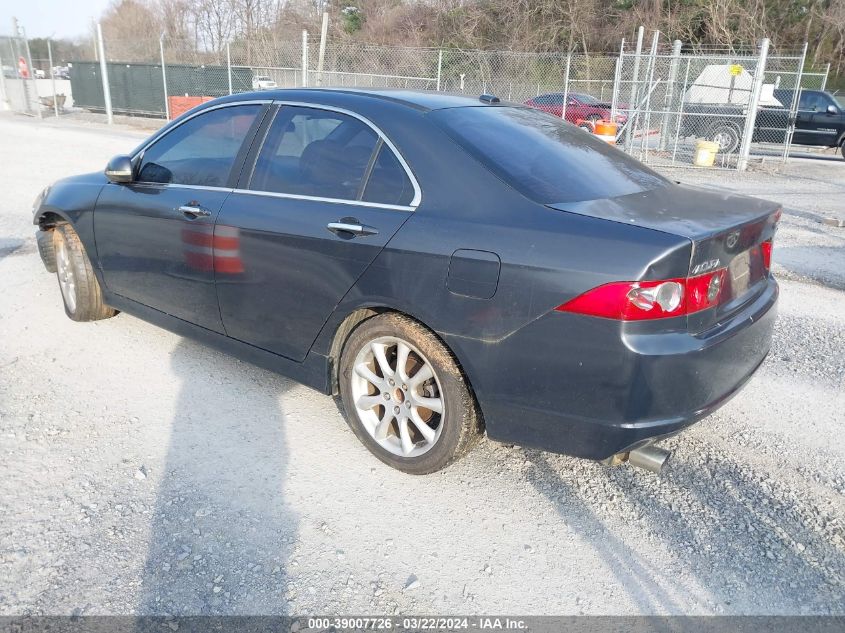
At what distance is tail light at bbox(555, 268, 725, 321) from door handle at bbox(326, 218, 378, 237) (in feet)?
3.22

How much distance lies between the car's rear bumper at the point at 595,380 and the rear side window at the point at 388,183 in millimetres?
735

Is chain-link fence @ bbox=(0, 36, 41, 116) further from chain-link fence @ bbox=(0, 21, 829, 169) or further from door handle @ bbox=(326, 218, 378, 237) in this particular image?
door handle @ bbox=(326, 218, 378, 237)

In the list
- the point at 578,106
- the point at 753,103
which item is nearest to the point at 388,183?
the point at 753,103

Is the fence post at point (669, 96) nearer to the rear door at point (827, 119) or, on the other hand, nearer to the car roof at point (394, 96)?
the rear door at point (827, 119)

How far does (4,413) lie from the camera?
371 cm

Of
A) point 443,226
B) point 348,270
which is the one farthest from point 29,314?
point 443,226

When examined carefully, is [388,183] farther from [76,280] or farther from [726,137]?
[726,137]

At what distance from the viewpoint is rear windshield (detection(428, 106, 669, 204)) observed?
118 inches

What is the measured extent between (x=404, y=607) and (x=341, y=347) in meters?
1.33

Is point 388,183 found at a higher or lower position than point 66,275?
higher

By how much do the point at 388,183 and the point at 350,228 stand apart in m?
0.27

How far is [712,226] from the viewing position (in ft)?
9.07

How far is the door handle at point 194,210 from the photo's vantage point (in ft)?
12.4

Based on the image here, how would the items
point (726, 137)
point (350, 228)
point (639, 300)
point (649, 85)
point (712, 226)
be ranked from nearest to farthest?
1. point (639, 300)
2. point (712, 226)
3. point (350, 228)
4. point (649, 85)
5. point (726, 137)
